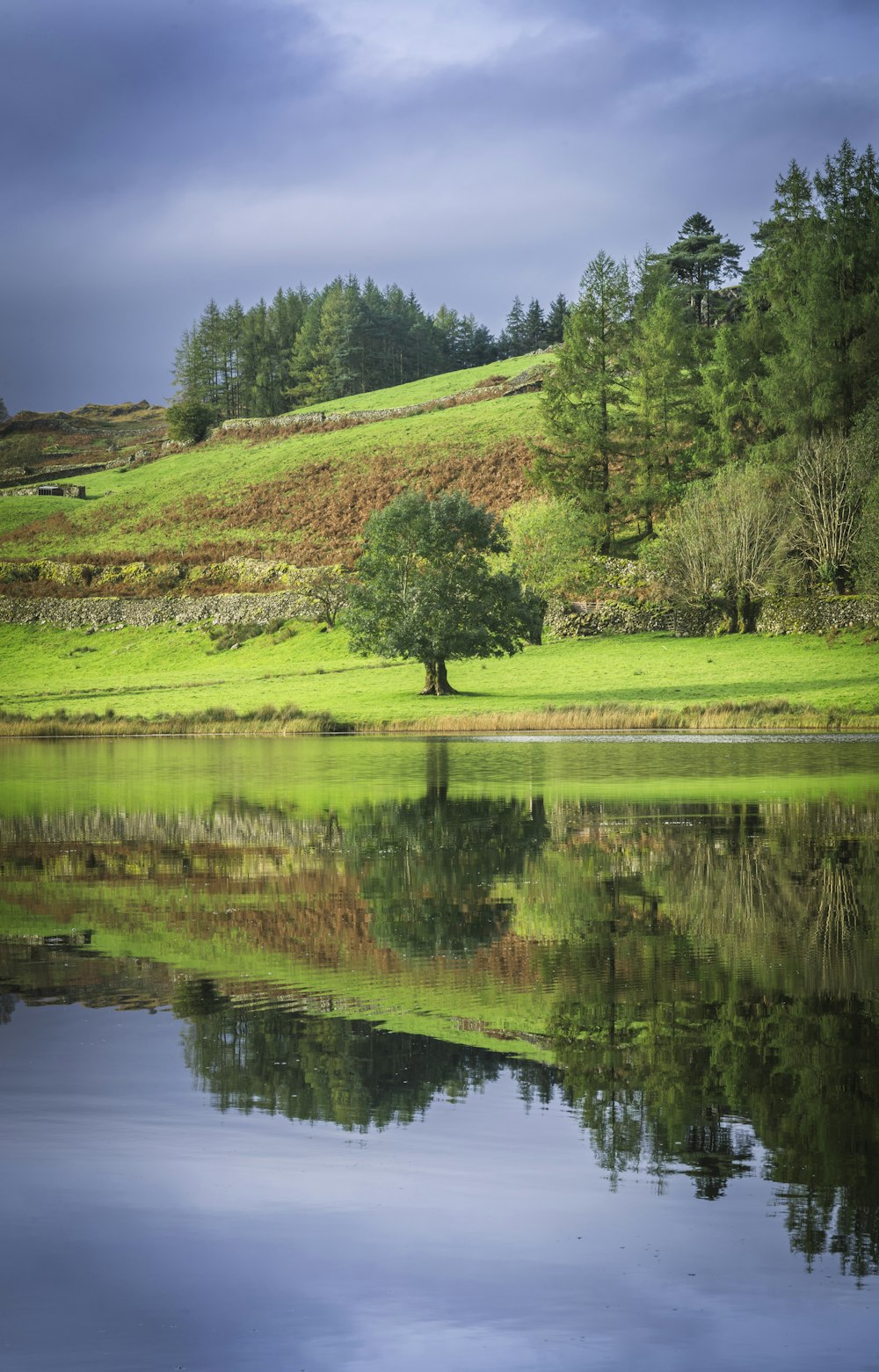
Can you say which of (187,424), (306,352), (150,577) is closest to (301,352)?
(306,352)

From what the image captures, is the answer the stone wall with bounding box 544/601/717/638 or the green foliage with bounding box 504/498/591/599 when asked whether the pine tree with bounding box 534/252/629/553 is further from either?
the stone wall with bounding box 544/601/717/638

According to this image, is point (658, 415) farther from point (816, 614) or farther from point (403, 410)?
point (403, 410)

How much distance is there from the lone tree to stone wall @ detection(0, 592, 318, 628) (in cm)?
2192

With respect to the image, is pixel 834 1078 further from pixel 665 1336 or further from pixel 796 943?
pixel 796 943

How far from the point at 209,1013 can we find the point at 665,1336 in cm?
527

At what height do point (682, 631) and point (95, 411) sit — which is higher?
point (95, 411)

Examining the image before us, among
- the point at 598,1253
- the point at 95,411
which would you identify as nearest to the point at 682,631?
the point at 598,1253

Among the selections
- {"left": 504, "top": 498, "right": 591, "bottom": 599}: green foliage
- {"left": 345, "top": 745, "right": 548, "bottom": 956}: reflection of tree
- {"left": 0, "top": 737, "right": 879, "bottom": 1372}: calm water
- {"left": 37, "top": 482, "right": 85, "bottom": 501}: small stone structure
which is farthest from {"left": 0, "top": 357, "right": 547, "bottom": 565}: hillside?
{"left": 0, "top": 737, "right": 879, "bottom": 1372}: calm water

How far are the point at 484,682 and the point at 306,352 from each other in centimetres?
10442

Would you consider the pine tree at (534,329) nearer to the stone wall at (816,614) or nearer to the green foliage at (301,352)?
the green foliage at (301,352)

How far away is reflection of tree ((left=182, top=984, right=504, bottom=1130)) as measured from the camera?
7.20 metres

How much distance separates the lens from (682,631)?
6353 centimetres

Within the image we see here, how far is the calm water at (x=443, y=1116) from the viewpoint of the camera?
4773mm

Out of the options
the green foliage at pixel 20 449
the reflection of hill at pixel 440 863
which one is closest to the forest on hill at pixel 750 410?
the reflection of hill at pixel 440 863
